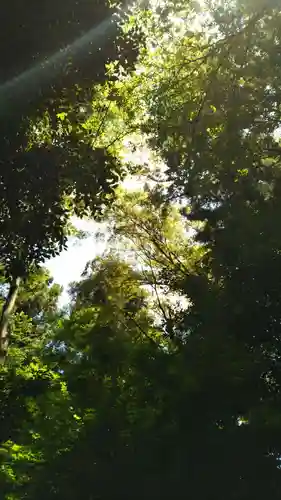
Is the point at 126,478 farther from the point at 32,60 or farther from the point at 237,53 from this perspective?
the point at 237,53

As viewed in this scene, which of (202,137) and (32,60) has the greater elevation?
(32,60)

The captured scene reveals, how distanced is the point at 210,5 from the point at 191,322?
22.5ft

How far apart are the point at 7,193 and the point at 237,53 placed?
4.95m

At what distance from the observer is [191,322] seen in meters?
6.50

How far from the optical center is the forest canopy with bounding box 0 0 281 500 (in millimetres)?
5672

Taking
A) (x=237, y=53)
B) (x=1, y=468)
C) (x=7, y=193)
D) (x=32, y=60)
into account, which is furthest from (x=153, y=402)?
(x=237, y=53)

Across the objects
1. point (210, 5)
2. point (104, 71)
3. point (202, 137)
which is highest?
point (210, 5)

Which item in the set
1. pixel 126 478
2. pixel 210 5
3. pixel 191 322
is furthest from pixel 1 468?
pixel 210 5

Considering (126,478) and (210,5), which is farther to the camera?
(210,5)

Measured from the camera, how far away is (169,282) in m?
12.7

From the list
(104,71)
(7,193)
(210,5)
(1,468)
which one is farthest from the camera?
(210,5)

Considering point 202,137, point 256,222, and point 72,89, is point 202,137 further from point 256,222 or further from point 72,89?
point 256,222

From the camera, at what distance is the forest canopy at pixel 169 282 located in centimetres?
567

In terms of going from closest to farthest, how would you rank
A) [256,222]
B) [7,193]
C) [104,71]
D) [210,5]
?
[256,222] < [7,193] < [104,71] < [210,5]
